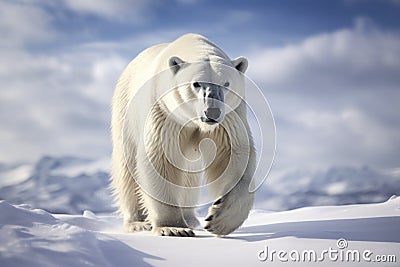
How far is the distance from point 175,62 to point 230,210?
1379 millimetres

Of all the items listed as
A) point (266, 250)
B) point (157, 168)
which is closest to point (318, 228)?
point (266, 250)

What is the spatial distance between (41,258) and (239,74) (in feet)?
8.21

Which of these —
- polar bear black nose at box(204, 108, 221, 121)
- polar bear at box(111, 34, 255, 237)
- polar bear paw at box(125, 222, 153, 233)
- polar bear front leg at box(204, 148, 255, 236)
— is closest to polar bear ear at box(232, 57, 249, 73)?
polar bear at box(111, 34, 255, 237)

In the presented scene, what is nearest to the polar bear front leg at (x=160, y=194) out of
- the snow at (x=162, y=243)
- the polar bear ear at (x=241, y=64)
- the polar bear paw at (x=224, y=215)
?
the polar bear paw at (x=224, y=215)

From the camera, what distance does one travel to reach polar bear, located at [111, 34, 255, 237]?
448cm

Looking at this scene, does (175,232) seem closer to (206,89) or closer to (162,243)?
(162,243)

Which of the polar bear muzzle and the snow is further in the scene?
the polar bear muzzle

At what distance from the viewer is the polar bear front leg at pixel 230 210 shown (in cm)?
446

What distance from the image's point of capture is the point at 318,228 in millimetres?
4703

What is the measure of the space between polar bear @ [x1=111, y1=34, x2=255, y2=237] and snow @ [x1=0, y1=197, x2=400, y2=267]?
44 centimetres

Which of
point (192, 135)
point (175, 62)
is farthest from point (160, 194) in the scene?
point (175, 62)

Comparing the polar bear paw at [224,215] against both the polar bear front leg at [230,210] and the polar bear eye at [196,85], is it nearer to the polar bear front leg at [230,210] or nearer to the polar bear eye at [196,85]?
the polar bear front leg at [230,210]

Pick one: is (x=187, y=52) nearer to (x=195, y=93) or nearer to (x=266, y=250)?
(x=195, y=93)

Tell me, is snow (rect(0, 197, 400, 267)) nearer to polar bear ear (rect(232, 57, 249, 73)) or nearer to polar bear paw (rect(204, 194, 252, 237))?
polar bear paw (rect(204, 194, 252, 237))
